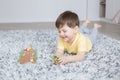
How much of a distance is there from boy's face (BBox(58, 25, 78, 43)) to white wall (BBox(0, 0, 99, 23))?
99.5 inches

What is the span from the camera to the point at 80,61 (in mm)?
1229

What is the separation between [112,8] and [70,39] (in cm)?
228

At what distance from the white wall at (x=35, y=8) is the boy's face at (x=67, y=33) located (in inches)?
99.5

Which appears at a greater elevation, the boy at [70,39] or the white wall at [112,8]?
the white wall at [112,8]

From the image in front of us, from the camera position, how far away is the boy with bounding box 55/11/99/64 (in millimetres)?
1230

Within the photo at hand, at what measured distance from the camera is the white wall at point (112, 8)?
3305 mm

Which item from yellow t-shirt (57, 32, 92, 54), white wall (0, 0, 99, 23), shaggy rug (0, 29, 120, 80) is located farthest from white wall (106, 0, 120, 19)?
yellow t-shirt (57, 32, 92, 54)

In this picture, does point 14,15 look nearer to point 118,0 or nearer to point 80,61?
point 118,0

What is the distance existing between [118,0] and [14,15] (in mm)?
1582

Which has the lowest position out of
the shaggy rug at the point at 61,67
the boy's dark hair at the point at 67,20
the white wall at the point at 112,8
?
the shaggy rug at the point at 61,67

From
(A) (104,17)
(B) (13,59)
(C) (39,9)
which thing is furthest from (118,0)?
(B) (13,59)

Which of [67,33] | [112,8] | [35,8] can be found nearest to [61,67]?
[67,33]

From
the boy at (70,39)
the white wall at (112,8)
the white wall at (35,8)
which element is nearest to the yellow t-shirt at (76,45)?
the boy at (70,39)

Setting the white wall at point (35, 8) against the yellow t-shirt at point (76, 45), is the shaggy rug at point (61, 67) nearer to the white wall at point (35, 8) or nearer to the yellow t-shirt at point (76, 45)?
the yellow t-shirt at point (76, 45)
